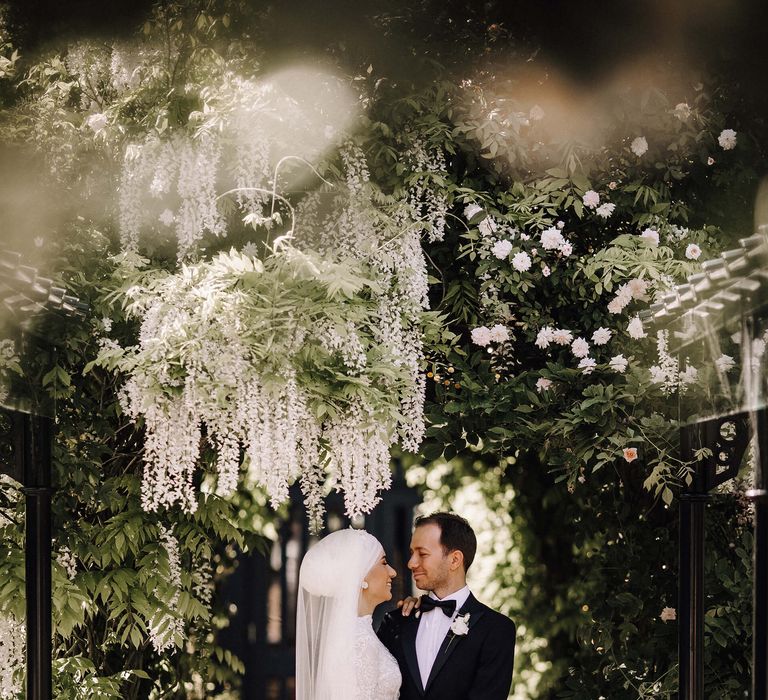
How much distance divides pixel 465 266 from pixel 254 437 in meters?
1.40

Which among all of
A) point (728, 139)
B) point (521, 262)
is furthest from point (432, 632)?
point (728, 139)

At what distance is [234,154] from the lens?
463 cm

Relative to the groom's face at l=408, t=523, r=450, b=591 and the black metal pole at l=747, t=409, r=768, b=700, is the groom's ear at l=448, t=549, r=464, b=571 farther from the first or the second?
the black metal pole at l=747, t=409, r=768, b=700

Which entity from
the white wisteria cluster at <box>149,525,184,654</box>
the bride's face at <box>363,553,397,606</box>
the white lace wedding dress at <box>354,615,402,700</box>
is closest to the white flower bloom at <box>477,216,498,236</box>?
the bride's face at <box>363,553,397,606</box>

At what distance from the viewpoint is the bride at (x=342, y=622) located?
3.85m

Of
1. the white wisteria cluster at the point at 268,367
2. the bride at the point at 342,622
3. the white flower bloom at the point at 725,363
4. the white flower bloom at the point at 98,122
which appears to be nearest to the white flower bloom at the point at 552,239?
the white wisteria cluster at the point at 268,367

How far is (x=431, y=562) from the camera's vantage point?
404 centimetres

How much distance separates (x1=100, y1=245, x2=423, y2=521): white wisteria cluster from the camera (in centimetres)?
408

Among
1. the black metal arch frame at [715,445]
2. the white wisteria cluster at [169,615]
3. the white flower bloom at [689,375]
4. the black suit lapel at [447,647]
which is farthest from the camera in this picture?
the white wisteria cluster at [169,615]

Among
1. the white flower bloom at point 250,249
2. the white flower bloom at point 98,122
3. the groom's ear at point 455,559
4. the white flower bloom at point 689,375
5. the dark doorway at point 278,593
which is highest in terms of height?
the white flower bloom at point 98,122

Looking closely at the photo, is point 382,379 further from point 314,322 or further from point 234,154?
point 234,154

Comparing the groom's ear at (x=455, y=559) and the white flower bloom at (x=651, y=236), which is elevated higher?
the white flower bloom at (x=651, y=236)

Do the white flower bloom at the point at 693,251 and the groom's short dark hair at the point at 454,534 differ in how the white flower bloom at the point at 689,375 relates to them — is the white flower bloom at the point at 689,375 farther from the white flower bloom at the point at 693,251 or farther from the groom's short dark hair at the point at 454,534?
the groom's short dark hair at the point at 454,534

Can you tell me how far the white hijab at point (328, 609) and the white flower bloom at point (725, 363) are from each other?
59.6 inches
